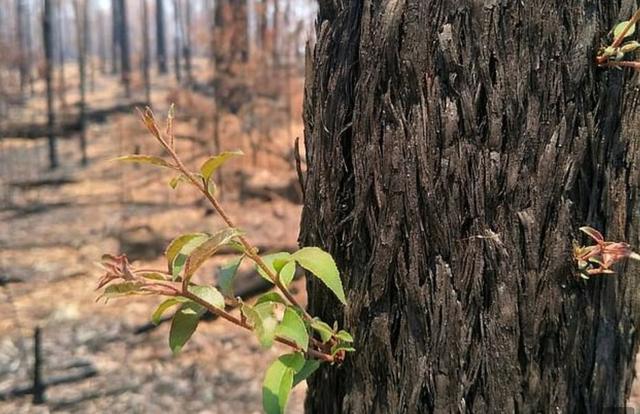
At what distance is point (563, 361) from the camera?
0.88 m

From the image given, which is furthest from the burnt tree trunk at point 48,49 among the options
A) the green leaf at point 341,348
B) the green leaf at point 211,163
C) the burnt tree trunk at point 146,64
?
the green leaf at point 341,348

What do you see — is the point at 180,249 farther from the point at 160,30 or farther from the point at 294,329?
the point at 160,30

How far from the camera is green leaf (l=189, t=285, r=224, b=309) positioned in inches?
31.7

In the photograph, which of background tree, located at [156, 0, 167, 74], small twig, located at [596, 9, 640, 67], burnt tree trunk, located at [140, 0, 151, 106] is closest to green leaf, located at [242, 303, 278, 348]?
small twig, located at [596, 9, 640, 67]

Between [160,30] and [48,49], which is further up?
[160,30]

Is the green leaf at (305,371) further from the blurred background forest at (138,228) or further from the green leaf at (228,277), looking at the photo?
the blurred background forest at (138,228)

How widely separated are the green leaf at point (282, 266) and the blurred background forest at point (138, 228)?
59cm

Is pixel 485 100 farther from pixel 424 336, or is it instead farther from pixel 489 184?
pixel 424 336

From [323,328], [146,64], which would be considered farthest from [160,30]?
[323,328]

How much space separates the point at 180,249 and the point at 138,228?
616 cm

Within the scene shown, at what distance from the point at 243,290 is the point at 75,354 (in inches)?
47.4

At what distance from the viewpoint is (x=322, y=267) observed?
2.66 feet

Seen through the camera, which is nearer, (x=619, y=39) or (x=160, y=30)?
(x=619, y=39)

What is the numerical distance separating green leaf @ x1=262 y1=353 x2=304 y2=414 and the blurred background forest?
0.70 metres
